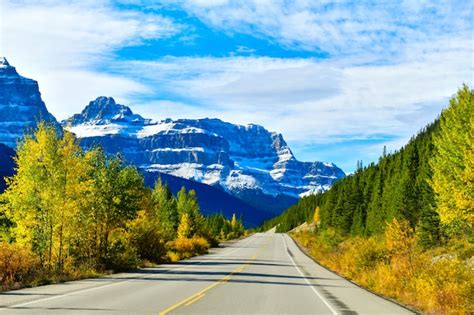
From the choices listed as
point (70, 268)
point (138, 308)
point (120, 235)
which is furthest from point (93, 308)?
point (120, 235)

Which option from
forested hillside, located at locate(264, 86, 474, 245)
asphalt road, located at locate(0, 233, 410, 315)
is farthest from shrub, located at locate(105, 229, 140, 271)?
forested hillside, located at locate(264, 86, 474, 245)

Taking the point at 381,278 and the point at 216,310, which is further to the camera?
the point at 381,278

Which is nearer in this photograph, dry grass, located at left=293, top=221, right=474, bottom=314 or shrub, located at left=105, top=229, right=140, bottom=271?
dry grass, located at left=293, top=221, right=474, bottom=314

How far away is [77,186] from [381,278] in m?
15.5

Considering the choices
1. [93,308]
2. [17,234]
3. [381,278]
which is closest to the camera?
[93,308]

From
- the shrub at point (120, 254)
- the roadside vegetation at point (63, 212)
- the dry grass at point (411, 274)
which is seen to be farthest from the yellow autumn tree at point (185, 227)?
the dry grass at point (411, 274)

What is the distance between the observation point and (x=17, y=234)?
2592cm

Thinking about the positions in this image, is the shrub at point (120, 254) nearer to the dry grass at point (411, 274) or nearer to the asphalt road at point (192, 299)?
the asphalt road at point (192, 299)

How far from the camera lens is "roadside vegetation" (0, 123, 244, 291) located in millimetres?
24203

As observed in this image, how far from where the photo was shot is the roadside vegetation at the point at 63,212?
2420 cm

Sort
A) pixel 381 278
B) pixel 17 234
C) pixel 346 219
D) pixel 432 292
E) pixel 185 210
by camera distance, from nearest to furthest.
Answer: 1. pixel 432 292
2. pixel 381 278
3. pixel 17 234
4. pixel 185 210
5. pixel 346 219

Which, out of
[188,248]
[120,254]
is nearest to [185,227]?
[188,248]

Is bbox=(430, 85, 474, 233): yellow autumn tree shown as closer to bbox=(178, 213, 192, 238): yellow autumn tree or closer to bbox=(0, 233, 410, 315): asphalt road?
bbox=(0, 233, 410, 315): asphalt road

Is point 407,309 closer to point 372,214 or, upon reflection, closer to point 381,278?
point 381,278
